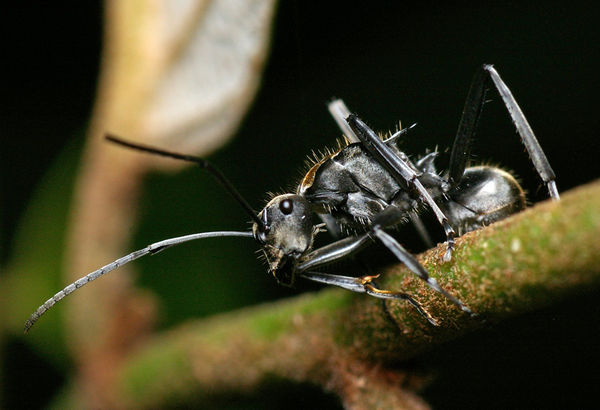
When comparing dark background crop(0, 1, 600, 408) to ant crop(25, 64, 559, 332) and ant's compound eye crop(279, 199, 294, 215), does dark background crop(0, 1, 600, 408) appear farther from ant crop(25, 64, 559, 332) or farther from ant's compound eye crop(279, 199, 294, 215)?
ant's compound eye crop(279, 199, 294, 215)

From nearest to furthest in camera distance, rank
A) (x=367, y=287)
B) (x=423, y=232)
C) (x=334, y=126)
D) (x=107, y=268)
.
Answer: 1. (x=367, y=287)
2. (x=107, y=268)
3. (x=423, y=232)
4. (x=334, y=126)

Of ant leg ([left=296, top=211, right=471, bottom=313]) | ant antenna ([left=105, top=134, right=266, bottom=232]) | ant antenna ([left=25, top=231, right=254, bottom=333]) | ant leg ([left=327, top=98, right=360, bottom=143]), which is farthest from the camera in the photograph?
ant leg ([left=327, top=98, right=360, bottom=143])

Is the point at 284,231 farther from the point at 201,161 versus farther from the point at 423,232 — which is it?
the point at 423,232

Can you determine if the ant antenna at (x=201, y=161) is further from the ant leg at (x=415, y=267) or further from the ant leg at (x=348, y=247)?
the ant leg at (x=415, y=267)

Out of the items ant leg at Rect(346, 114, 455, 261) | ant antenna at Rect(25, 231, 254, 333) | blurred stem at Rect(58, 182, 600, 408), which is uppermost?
ant antenna at Rect(25, 231, 254, 333)

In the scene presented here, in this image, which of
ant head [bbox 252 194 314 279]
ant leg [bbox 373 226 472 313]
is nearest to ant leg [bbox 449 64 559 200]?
ant leg [bbox 373 226 472 313]

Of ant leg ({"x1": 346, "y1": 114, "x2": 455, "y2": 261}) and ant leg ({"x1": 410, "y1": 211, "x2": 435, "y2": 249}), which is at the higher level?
ant leg ({"x1": 346, "y1": 114, "x2": 455, "y2": 261})

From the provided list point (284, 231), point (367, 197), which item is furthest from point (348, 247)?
point (367, 197)
